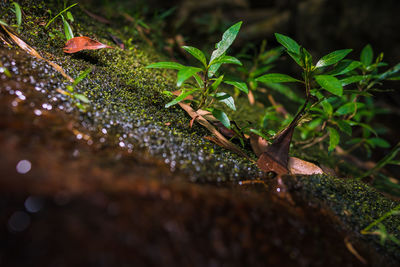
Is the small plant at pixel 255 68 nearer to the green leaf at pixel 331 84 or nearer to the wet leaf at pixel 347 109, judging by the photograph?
the wet leaf at pixel 347 109

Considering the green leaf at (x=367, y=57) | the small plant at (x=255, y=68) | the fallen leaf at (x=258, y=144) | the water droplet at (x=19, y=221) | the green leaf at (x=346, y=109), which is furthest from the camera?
the small plant at (x=255, y=68)

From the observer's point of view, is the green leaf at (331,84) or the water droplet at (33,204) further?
the green leaf at (331,84)

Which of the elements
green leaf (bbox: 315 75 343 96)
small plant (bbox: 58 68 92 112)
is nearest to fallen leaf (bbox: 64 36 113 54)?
small plant (bbox: 58 68 92 112)

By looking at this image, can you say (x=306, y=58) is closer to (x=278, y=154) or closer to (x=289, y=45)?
(x=289, y=45)

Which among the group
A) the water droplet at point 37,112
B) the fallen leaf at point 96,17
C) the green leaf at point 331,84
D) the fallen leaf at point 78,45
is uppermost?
the fallen leaf at point 96,17

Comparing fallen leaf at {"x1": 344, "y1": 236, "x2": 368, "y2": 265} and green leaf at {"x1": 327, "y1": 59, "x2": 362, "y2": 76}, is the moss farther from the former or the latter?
green leaf at {"x1": 327, "y1": 59, "x2": 362, "y2": 76}

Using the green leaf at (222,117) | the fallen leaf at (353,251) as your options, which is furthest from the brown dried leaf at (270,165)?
the fallen leaf at (353,251)

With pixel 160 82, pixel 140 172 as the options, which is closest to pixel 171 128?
pixel 140 172
